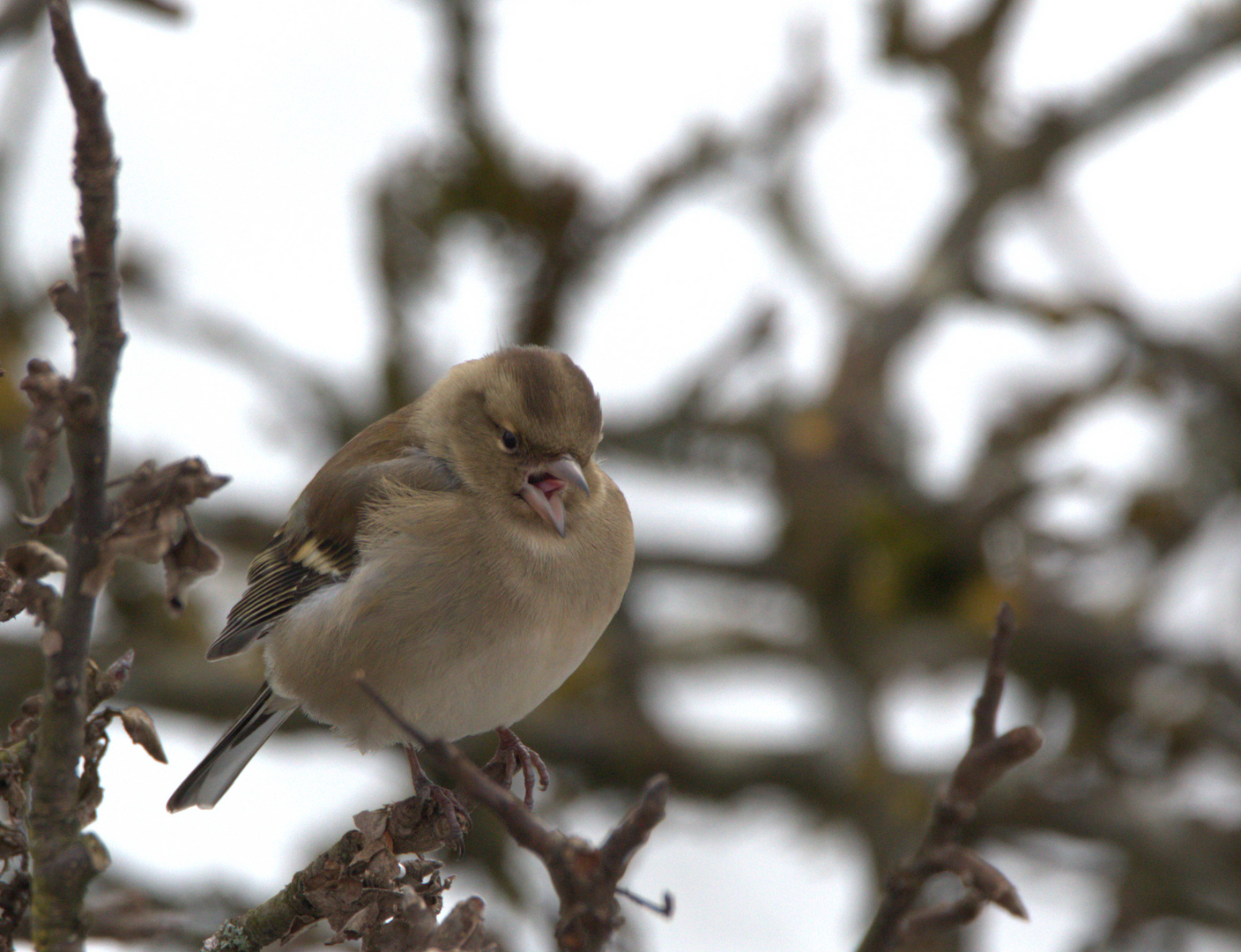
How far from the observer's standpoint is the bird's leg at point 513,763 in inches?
122

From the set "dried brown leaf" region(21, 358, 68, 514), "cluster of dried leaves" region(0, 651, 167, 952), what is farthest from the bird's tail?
"dried brown leaf" region(21, 358, 68, 514)

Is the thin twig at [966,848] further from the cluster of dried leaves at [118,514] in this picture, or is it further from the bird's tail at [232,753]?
the bird's tail at [232,753]

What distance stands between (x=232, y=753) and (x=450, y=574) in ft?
3.76

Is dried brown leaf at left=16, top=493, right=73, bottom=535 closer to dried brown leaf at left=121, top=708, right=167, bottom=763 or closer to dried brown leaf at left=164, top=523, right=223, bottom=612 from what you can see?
dried brown leaf at left=164, top=523, right=223, bottom=612

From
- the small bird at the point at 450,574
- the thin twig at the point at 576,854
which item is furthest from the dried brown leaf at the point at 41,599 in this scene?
the small bird at the point at 450,574

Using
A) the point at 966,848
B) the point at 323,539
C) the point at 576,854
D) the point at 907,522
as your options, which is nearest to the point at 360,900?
the point at 576,854

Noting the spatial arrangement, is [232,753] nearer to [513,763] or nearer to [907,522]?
[513,763]

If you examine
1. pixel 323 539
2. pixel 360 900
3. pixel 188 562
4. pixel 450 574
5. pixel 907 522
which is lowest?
pixel 360 900

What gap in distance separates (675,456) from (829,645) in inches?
52.1

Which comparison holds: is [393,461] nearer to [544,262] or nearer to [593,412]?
[593,412]

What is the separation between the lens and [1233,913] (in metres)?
5.79

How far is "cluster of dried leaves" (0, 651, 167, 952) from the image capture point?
75.0 inches

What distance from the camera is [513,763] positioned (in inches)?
125

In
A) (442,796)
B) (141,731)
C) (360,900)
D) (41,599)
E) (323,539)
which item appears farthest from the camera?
(323,539)
